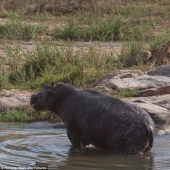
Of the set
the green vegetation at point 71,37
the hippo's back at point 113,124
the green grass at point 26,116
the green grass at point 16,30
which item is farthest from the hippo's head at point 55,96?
the green grass at point 16,30

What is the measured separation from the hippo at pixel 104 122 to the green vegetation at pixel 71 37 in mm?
2621

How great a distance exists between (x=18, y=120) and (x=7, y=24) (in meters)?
8.37

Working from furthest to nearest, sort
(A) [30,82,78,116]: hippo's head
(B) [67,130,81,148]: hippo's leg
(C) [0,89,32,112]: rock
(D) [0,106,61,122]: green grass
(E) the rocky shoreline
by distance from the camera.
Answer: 1. (C) [0,89,32,112]: rock
2. (E) the rocky shoreline
3. (D) [0,106,61,122]: green grass
4. (A) [30,82,78,116]: hippo's head
5. (B) [67,130,81,148]: hippo's leg

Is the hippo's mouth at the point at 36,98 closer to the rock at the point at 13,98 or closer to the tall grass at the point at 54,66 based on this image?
the rock at the point at 13,98

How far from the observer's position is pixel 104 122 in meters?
7.24

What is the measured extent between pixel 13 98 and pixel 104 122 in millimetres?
4427

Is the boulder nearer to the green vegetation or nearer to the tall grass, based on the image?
the green vegetation

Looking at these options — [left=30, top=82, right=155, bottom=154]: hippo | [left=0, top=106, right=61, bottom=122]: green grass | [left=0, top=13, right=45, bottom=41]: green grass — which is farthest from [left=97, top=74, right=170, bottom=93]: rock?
[left=0, top=13, right=45, bottom=41]: green grass

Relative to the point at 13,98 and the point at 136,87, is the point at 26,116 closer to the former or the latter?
the point at 13,98

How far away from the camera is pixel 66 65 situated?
1293cm

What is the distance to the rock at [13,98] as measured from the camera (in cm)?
1102

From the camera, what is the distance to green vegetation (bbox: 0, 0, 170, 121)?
12.6m

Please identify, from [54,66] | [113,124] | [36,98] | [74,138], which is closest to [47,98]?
[36,98]

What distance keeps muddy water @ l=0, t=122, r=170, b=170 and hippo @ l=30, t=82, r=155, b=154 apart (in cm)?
13
